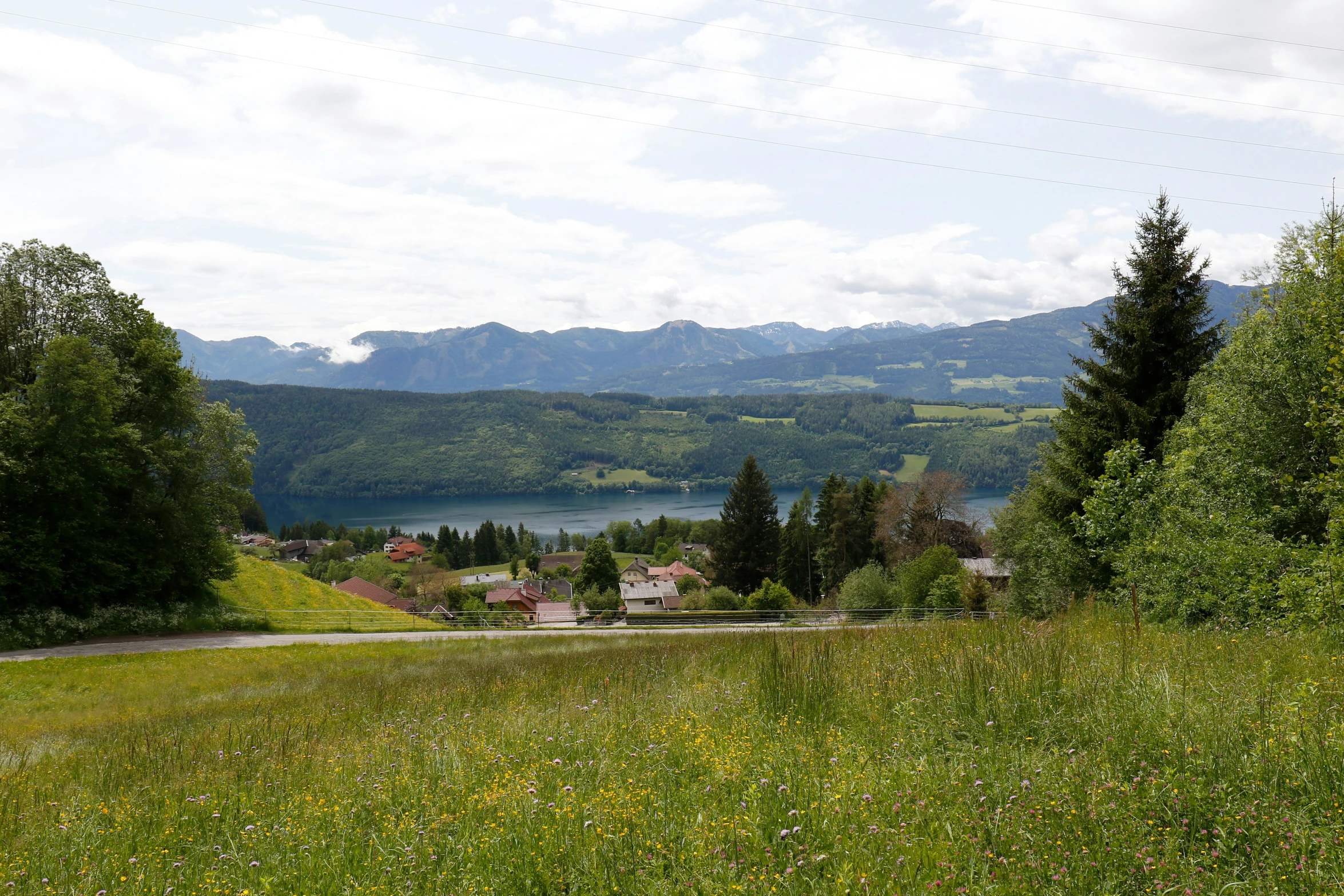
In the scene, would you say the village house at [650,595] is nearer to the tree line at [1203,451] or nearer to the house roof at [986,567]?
the house roof at [986,567]

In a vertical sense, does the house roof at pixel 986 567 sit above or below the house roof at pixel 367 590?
above

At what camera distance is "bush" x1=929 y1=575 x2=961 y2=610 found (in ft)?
114

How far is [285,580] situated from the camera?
3388 centimetres

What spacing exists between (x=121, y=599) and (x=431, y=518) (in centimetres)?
17880

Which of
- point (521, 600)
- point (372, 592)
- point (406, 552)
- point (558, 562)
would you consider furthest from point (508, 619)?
point (406, 552)

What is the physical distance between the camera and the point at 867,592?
135ft

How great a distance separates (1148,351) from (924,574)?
22.0m

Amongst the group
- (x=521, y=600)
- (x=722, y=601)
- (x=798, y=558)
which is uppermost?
(x=798, y=558)

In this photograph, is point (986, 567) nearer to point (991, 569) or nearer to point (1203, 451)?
point (991, 569)

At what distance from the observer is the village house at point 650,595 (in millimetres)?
84188

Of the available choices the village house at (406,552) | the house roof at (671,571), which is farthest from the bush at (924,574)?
the village house at (406,552)

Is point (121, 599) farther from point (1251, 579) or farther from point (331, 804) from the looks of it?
point (1251, 579)

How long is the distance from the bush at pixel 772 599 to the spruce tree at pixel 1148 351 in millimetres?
27918

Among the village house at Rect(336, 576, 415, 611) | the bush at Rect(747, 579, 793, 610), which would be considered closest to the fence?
the bush at Rect(747, 579, 793, 610)
